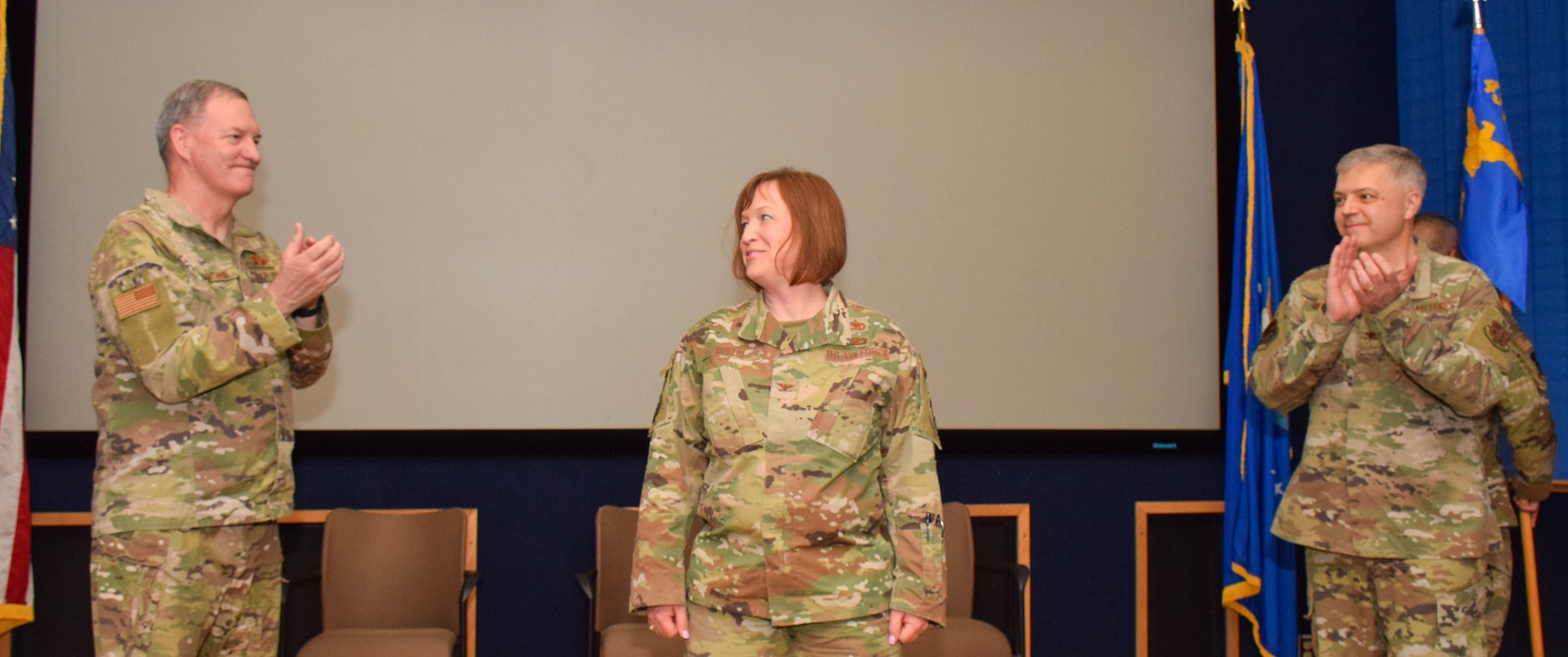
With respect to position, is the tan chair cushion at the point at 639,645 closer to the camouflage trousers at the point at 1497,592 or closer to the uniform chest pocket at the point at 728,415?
the uniform chest pocket at the point at 728,415

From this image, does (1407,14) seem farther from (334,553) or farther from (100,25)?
(100,25)

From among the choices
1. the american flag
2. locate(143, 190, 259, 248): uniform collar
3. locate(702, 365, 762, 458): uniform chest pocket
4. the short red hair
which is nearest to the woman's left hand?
locate(702, 365, 762, 458): uniform chest pocket

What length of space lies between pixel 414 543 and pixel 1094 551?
8.02 feet

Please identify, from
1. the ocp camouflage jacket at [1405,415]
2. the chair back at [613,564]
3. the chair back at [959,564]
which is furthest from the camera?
the chair back at [959,564]

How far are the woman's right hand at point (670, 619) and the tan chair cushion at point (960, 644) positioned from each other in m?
1.32

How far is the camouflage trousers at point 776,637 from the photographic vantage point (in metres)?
1.95

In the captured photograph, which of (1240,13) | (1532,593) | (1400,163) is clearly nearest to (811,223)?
(1400,163)

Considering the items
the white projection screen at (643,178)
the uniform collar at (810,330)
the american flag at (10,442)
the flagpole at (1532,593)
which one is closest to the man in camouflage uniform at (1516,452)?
the flagpole at (1532,593)

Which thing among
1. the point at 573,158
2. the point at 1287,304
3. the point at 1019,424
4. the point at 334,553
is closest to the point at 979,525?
the point at 1019,424

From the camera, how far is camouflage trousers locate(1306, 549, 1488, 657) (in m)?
2.49

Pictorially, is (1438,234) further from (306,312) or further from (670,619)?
(306,312)

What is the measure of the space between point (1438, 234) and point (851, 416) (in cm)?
237

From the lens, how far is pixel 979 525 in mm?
3770

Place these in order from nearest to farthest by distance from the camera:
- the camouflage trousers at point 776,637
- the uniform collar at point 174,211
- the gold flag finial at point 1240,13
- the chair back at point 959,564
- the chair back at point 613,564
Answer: the camouflage trousers at point 776,637, the uniform collar at point 174,211, the chair back at point 613,564, the chair back at point 959,564, the gold flag finial at point 1240,13
